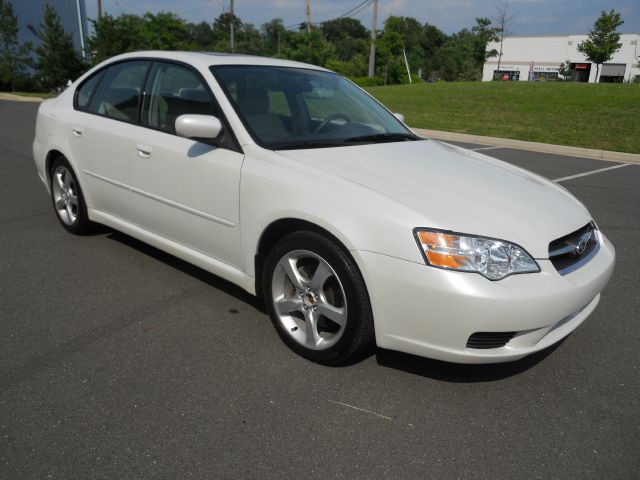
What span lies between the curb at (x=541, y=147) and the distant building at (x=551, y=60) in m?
57.5

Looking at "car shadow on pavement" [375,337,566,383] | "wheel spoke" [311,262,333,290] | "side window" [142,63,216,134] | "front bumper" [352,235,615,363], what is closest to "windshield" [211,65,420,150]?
"side window" [142,63,216,134]

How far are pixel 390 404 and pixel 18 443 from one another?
1607 mm

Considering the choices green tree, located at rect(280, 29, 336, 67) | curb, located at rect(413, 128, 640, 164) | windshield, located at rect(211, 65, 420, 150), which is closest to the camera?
windshield, located at rect(211, 65, 420, 150)

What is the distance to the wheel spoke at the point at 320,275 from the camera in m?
2.71

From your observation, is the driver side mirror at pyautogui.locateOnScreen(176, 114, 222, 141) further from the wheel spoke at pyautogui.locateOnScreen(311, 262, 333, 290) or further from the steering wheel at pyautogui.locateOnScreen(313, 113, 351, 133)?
the wheel spoke at pyautogui.locateOnScreen(311, 262, 333, 290)

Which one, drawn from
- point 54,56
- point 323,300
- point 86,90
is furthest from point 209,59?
point 54,56

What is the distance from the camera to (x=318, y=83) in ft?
13.1

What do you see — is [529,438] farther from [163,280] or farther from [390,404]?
[163,280]

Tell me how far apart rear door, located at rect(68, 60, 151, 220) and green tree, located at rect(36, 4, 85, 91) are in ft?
100

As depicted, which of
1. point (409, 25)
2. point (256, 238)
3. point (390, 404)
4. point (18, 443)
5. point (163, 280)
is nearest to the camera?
point (18, 443)

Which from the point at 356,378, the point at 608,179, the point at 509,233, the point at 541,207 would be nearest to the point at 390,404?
the point at 356,378

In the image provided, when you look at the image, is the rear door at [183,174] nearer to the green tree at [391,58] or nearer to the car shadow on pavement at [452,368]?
the car shadow on pavement at [452,368]

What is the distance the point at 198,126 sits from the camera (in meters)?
3.01

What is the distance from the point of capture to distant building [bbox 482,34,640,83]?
63.8 m
